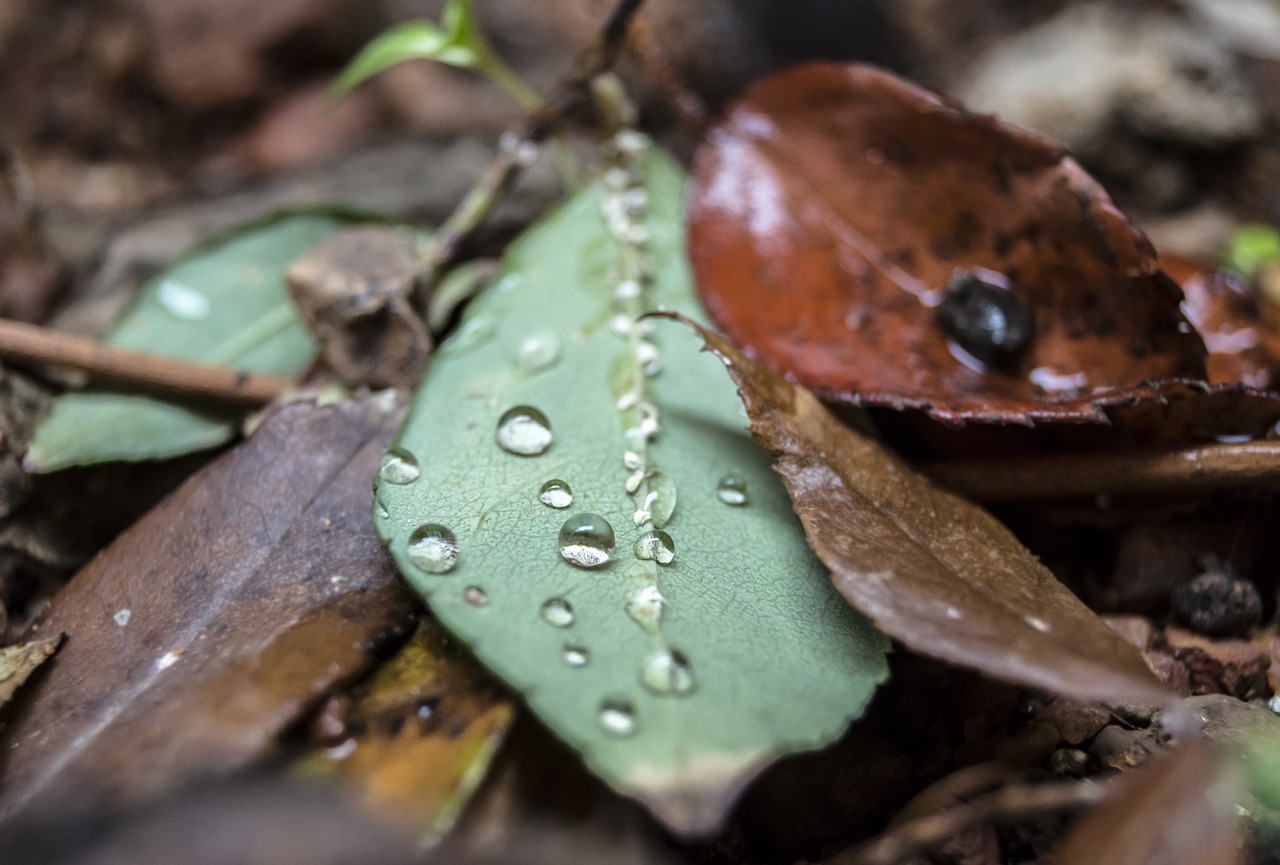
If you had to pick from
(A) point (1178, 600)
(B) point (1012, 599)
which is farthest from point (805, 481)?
(A) point (1178, 600)

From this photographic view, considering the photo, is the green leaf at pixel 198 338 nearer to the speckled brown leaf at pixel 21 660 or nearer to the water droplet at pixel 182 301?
the water droplet at pixel 182 301

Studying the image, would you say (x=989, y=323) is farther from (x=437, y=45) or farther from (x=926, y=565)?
(x=437, y=45)

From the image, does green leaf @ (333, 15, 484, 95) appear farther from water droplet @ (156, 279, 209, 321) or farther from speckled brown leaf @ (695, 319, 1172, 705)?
speckled brown leaf @ (695, 319, 1172, 705)

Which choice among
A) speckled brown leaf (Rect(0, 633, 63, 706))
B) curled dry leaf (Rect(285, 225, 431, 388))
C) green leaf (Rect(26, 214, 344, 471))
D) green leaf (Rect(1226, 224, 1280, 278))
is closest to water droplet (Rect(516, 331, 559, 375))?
curled dry leaf (Rect(285, 225, 431, 388))

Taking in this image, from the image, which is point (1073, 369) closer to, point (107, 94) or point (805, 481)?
point (805, 481)

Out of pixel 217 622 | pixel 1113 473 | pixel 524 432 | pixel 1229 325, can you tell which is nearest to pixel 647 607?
pixel 524 432

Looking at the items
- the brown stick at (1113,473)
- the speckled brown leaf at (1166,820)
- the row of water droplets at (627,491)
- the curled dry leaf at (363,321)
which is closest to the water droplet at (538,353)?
the row of water droplets at (627,491)
